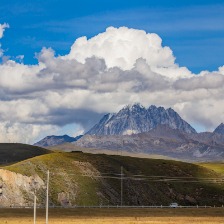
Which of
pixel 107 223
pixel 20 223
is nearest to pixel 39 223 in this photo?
pixel 20 223

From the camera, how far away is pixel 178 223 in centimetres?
11388

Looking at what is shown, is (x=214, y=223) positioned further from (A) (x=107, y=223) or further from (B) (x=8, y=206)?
(B) (x=8, y=206)

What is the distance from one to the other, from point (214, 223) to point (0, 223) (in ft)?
134

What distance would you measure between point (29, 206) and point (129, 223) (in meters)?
91.6

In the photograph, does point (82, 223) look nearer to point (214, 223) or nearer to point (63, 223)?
point (63, 223)

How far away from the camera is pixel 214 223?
113m

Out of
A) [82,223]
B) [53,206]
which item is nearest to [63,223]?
[82,223]

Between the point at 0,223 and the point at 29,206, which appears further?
the point at 29,206

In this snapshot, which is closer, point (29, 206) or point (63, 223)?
point (63, 223)

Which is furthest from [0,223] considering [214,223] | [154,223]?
[214,223]

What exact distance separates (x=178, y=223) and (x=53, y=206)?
87724mm

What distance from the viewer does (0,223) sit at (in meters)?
109

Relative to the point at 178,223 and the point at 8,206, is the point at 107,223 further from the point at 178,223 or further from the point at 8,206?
the point at 8,206

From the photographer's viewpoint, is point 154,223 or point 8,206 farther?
point 8,206
